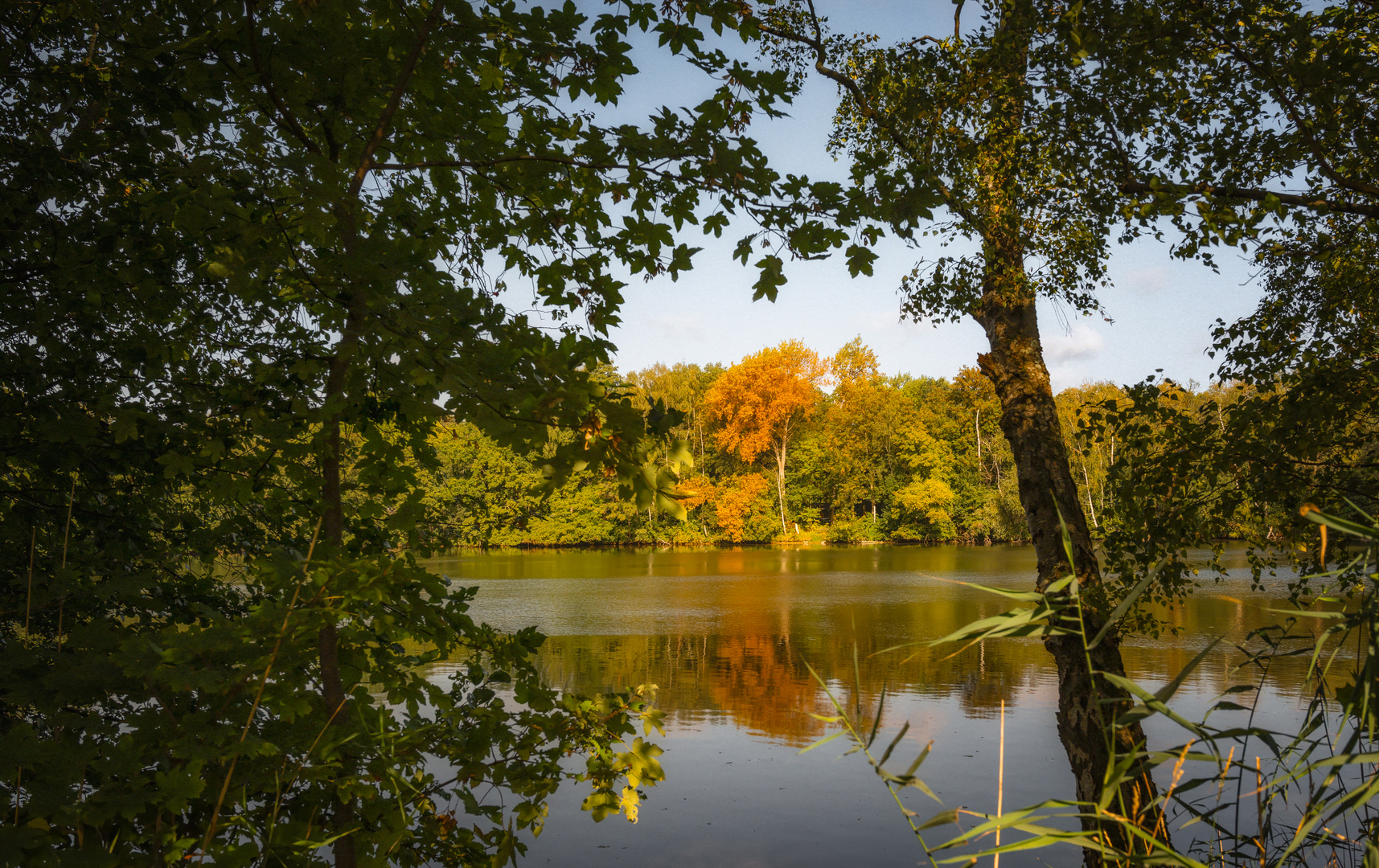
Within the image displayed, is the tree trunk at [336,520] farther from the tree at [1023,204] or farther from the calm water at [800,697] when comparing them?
the tree at [1023,204]

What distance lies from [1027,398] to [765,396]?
34.9 metres

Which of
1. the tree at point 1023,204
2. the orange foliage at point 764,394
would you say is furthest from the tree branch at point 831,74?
the orange foliage at point 764,394

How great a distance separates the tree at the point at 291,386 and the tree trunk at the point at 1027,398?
112 inches

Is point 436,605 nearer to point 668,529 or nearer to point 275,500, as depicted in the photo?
point 275,500

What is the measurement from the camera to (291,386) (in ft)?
9.23

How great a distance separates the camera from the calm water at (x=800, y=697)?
5.74 meters

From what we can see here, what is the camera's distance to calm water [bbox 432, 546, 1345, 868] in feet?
18.8

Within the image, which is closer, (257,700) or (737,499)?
(257,700)

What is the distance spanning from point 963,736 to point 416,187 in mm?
6622

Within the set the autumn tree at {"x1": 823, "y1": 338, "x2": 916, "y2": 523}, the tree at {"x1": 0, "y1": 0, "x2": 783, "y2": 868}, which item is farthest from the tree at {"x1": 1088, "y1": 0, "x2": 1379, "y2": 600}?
the autumn tree at {"x1": 823, "y1": 338, "x2": 916, "y2": 523}

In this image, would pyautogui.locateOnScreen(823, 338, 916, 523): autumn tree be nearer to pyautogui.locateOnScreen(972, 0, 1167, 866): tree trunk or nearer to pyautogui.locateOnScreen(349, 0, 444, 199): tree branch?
pyautogui.locateOnScreen(972, 0, 1167, 866): tree trunk

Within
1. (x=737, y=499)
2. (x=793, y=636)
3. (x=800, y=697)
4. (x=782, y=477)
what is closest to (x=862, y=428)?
(x=782, y=477)

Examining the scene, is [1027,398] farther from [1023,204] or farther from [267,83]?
[267,83]

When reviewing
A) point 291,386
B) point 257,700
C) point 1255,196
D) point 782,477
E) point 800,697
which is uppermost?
point 1255,196
